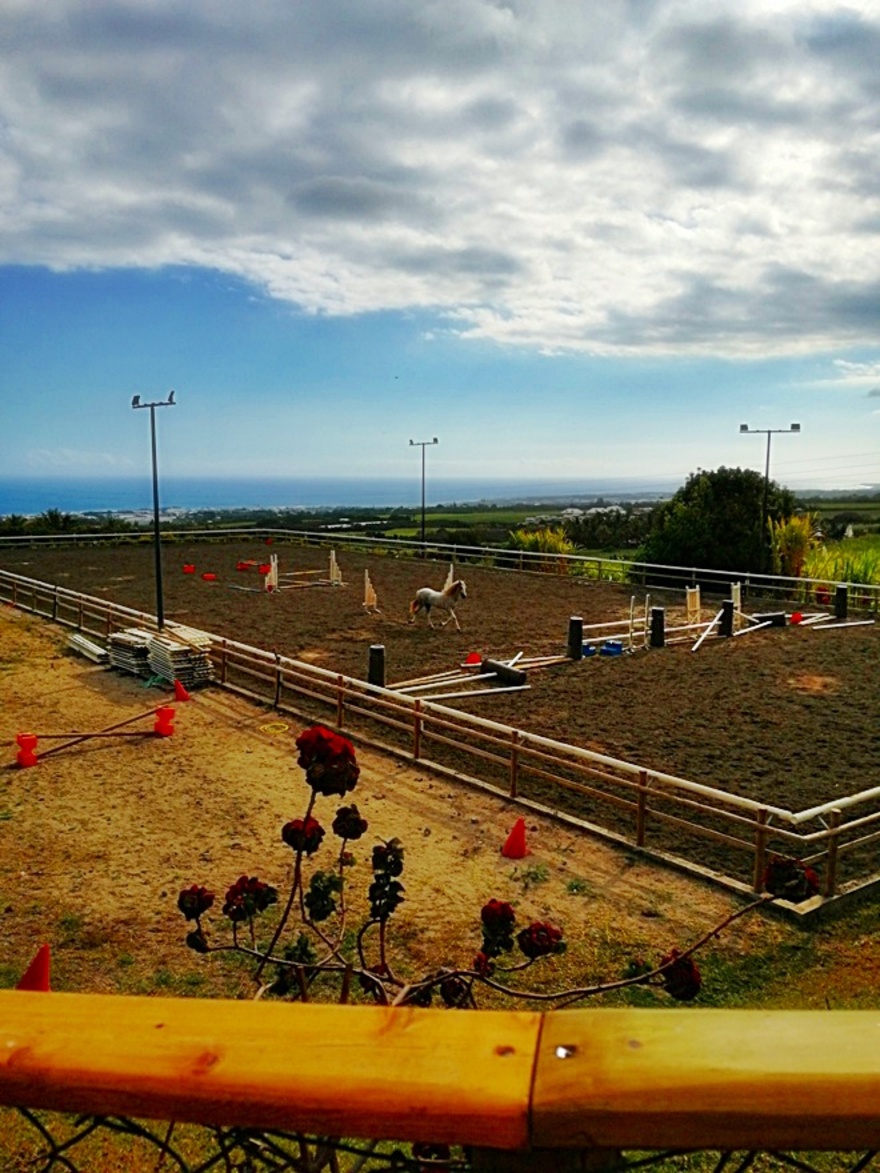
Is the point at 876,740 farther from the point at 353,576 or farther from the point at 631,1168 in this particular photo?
the point at 353,576

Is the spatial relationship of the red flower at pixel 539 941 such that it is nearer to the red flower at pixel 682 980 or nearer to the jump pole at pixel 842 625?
the red flower at pixel 682 980

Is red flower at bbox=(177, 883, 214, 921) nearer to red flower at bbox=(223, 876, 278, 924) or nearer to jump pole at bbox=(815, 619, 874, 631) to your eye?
red flower at bbox=(223, 876, 278, 924)

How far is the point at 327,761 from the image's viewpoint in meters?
Result: 1.98

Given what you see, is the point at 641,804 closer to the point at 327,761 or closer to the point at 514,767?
the point at 514,767

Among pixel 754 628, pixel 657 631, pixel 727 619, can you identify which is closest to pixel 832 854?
pixel 657 631

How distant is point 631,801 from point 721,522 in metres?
15.9

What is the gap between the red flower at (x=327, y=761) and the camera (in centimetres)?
196

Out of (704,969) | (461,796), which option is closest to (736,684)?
(461,796)

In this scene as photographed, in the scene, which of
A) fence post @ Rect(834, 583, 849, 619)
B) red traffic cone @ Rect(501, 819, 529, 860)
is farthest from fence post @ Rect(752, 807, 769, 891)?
fence post @ Rect(834, 583, 849, 619)

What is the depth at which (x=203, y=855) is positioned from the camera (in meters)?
6.52

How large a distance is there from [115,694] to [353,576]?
39.9 feet

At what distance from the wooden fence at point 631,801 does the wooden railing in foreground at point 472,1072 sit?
17.1ft

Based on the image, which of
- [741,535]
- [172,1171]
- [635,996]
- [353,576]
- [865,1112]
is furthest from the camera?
[353,576]

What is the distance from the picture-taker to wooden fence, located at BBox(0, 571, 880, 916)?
6.04 meters
